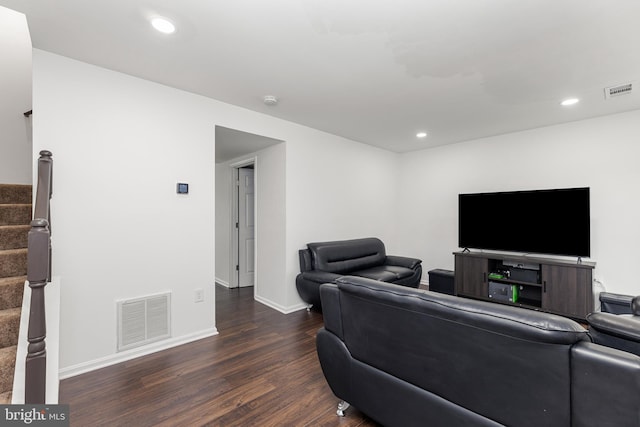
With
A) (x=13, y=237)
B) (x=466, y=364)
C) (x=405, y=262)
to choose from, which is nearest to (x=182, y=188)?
(x=13, y=237)

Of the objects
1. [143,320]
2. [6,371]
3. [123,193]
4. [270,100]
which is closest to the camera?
[6,371]

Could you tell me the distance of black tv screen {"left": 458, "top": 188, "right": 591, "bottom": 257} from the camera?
3617 millimetres

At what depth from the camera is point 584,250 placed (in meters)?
3.56

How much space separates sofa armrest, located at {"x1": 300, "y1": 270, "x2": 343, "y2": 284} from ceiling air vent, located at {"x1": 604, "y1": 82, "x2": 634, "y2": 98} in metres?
3.36

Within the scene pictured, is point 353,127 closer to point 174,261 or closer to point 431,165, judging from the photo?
point 431,165

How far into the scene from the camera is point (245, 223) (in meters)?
5.15

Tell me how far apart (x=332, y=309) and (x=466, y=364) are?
0.83 m

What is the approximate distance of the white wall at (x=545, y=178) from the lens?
138 inches

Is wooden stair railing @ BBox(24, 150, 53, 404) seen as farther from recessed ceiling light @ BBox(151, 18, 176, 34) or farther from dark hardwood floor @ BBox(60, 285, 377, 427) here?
recessed ceiling light @ BBox(151, 18, 176, 34)

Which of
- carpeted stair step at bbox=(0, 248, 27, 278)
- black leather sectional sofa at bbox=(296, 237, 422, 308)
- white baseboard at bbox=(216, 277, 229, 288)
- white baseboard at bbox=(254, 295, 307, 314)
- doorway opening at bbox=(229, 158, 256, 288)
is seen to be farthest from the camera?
white baseboard at bbox=(216, 277, 229, 288)

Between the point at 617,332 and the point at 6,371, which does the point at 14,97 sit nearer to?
the point at 6,371

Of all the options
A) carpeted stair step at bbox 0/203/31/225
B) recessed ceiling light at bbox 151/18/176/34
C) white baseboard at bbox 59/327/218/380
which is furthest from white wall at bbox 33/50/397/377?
recessed ceiling light at bbox 151/18/176/34

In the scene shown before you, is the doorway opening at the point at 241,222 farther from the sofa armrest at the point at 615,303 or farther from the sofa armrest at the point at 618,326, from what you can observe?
the sofa armrest at the point at 615,303

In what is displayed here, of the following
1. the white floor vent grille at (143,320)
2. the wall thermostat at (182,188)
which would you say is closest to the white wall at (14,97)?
the wall thermostat at (182,188)
